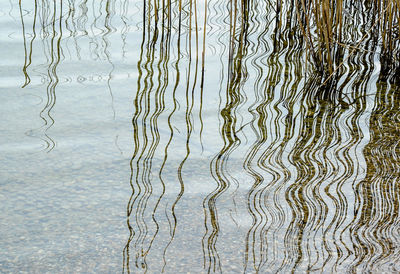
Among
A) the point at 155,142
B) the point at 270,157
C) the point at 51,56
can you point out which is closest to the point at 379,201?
the point at 270,157

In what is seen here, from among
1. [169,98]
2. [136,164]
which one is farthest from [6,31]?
[136,164]

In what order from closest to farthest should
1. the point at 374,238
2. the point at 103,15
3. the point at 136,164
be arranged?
the point at 374,238
the point at 136,164
the point at 103,15

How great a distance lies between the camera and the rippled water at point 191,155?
4.51ft

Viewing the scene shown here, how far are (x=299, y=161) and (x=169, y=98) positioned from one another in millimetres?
704

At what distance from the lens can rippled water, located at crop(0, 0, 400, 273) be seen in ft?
4.51

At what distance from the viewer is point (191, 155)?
1879 mm

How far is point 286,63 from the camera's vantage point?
2846 millimetres

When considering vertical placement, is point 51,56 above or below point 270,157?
above

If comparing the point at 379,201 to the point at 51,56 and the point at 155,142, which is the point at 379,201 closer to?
the point at 155,142

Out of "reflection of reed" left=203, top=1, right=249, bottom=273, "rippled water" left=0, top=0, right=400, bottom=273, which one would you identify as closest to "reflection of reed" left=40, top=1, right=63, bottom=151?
"rippled water" left=0, top=0, right=400, bottom=273

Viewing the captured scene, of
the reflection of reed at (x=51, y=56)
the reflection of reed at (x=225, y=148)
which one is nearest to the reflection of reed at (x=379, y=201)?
the reflection of reed at (x=225, y=148)

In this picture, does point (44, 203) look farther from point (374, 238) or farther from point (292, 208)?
point (374, 238)

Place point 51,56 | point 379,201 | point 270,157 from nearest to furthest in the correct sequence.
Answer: point 379,201 → point 270,157 → point 51,56

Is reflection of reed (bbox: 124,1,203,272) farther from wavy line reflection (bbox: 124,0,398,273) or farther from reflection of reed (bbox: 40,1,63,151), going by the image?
reflection of reed (bbox: 40,1,63,151)
